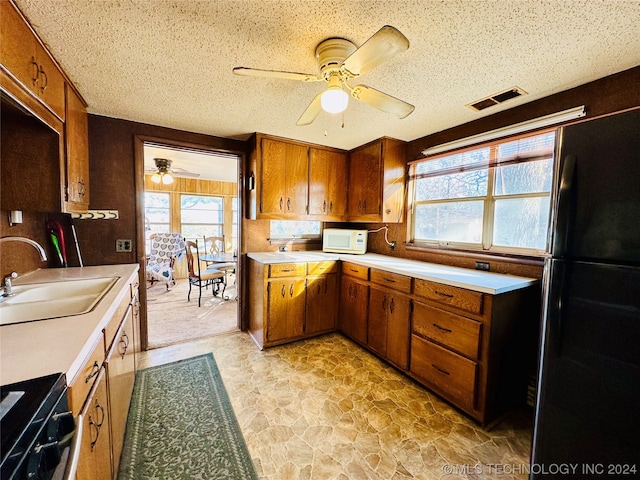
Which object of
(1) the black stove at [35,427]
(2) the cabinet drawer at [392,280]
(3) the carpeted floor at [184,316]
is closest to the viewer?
(1) the black stove at [35,427]

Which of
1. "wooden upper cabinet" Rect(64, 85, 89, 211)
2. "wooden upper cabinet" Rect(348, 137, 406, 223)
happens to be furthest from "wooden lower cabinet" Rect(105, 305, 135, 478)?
"wooden upper cabinet" Rect(348, 137, 406, 223)

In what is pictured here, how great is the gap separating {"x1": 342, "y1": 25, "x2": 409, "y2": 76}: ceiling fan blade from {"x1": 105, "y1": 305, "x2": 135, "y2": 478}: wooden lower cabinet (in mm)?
1720

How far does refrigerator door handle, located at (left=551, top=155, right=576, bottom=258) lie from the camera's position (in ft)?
3.54

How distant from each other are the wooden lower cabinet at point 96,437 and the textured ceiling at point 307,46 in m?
1.60

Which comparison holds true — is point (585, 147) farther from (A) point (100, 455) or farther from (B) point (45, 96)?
(B) point (45, 96)

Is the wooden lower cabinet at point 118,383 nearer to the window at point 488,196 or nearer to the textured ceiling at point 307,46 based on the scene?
the textured ceiling at point 307,46

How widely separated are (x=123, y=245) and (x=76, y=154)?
0.91 meters

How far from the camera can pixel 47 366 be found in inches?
28.3

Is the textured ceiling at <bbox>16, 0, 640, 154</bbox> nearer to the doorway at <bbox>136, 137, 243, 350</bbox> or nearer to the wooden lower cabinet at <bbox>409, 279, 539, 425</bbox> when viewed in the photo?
the doorway at <bbox>136, 137, 243, 350</bbox>

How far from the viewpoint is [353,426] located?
170cm

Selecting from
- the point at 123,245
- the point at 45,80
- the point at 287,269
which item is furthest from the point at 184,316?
the point at 45,80

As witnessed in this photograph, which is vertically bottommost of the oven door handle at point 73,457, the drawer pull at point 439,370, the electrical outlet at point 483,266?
the drawer pull at point 439,370

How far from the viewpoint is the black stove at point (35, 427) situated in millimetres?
465

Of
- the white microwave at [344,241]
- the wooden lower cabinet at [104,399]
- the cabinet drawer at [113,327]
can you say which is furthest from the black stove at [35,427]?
the white microwave at [344,241]
